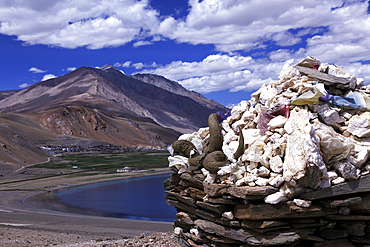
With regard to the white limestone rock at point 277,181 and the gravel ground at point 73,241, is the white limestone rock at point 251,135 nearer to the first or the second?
the white limestone rock at point 277,181

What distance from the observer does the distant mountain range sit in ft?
250

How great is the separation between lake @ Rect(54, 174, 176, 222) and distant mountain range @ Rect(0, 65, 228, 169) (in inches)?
862

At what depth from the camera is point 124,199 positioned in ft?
116

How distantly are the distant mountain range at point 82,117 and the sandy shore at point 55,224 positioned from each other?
17.0 metres

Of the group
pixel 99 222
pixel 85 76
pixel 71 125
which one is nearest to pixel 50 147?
pixel 71 125

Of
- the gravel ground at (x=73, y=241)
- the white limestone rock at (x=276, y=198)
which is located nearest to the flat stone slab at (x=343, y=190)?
the white limestone rock at (x=276, y=198)

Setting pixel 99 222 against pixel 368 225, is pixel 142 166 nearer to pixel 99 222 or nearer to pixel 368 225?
pixel 99 222

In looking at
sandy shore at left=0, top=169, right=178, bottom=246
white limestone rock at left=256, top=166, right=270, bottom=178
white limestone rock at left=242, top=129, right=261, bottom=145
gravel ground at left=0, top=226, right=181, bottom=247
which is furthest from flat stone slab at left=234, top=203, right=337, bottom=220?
sandy shore at left=0, top=169, right=178, bottom=246

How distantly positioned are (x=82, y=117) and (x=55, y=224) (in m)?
82.6

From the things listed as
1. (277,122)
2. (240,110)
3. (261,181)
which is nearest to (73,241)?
(240,110)

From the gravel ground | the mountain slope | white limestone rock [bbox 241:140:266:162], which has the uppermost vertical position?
the mountain slope

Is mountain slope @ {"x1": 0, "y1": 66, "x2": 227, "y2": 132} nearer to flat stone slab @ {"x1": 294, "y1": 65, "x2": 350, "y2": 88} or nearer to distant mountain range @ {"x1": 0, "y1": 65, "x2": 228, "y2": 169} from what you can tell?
distant mountain range @ {"x1": 0, "y1": 65, "x2": 228, "y2": 169}

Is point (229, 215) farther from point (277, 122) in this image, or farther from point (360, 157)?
point (360, 157)

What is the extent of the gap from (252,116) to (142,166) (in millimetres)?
51704
